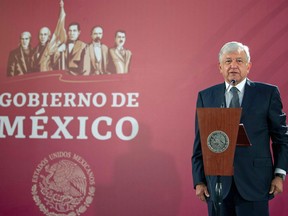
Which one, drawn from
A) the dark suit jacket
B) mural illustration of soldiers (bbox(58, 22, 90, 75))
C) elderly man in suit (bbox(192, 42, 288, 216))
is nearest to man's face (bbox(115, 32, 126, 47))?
mural illustration of soldiers (bbox(58, 22, 90, 75))

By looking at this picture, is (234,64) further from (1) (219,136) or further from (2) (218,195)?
(2) (218,195)

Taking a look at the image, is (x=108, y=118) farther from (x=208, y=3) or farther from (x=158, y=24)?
(x=208, y=3)

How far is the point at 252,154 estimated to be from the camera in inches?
84.6

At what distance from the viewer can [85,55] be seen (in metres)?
3.72

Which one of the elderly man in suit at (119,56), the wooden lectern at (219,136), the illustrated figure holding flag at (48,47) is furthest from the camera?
the illustrated figure holding flag at (48,47)

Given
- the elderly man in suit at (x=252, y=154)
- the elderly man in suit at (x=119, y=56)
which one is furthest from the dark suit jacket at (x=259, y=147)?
the elderly man in suit at (x=119, y=56)

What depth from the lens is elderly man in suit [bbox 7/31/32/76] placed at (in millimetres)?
3809

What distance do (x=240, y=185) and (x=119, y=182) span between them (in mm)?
1652

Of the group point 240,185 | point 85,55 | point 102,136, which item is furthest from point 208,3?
point 240,185

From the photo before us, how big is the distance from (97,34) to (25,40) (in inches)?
25.5

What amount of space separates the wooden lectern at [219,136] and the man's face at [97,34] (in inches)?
81.8

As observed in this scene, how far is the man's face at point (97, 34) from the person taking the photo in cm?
371

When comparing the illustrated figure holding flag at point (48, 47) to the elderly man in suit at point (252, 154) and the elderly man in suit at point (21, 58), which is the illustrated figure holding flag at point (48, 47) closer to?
the elderly man in suit at point (21, 58)

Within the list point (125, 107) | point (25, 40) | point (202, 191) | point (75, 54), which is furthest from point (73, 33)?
point (202, 191)
